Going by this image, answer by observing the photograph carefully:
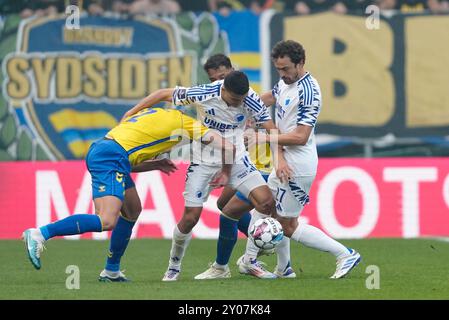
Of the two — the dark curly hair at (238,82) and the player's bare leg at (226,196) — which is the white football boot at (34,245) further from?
the player's bare leg at (226,196)

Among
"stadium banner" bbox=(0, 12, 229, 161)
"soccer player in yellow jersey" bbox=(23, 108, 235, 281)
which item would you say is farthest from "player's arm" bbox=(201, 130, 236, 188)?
"stadium banner" bbox=(0, 12, 229, 161)

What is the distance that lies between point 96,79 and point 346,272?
730cm

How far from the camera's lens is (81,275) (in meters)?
11.0

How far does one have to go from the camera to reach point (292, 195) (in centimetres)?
1033

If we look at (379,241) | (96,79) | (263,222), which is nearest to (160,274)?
(263,222)

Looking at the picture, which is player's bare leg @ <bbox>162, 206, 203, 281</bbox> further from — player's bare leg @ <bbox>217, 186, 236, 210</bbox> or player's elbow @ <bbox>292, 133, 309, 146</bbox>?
player's elbow @ <bbox>292, 133, 309, 146</bbox>

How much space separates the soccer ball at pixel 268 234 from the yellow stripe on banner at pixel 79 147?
6.64 m

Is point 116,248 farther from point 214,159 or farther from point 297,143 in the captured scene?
point 297,143

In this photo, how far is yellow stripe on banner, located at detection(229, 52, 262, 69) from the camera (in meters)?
16.3

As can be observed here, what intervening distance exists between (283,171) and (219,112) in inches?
32.4

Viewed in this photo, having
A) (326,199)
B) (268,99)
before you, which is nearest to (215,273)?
(268,99)

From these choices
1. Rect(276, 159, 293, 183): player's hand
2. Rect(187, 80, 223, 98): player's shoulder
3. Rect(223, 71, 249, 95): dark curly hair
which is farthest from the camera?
Rect(187, 80, 223, 98): player's shoulder

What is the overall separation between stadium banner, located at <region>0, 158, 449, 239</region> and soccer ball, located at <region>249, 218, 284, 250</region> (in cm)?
550

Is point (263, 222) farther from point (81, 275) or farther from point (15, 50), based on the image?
point (15, 50)
